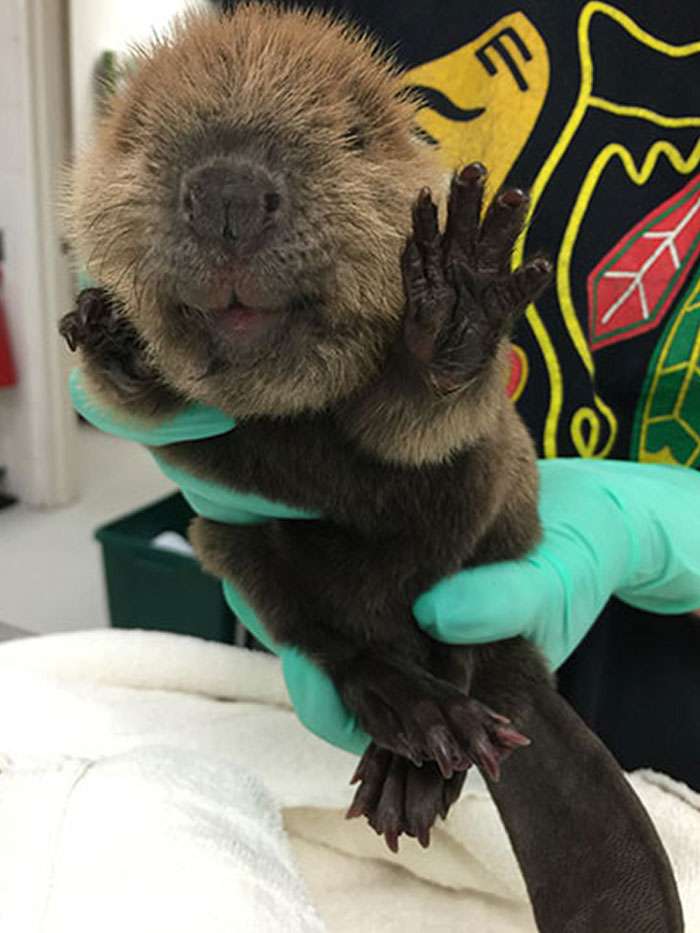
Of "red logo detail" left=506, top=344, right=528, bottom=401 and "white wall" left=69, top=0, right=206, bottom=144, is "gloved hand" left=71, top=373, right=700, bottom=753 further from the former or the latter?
"white wall" left=69, top=0, right=206, bottom=144

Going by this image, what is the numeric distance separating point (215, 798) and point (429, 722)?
15.3 inches

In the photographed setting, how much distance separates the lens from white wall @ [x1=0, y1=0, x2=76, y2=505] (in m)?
2.35

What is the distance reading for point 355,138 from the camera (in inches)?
24.4

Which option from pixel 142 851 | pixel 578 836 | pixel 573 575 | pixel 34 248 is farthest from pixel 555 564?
pixel 34 248

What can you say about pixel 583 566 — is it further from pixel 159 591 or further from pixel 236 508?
pixel 159 591

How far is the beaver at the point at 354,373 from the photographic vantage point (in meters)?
0.57

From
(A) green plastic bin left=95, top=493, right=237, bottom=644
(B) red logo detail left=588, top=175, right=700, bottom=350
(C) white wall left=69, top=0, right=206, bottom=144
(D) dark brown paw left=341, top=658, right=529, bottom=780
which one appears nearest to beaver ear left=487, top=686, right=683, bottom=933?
(D) dark brown paw left=341, top=658, right=529, bottom=780

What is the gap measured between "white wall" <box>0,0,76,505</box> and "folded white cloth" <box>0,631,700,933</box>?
4.65 feet

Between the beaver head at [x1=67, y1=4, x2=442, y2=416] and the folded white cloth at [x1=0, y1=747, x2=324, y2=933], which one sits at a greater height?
the beaver head at [x1=67, y1=4, x2=442, y2=416]

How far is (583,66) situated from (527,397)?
444 mm

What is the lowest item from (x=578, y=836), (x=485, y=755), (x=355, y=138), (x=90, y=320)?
(x=578, y=836)

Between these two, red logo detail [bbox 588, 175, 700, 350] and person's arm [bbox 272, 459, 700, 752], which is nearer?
person's arm [bbox 272, 459, 700, 752]

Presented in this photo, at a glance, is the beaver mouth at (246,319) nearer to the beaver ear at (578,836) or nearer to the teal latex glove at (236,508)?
the teal latex glove at (236,508)

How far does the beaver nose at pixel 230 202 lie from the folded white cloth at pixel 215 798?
625 mm
